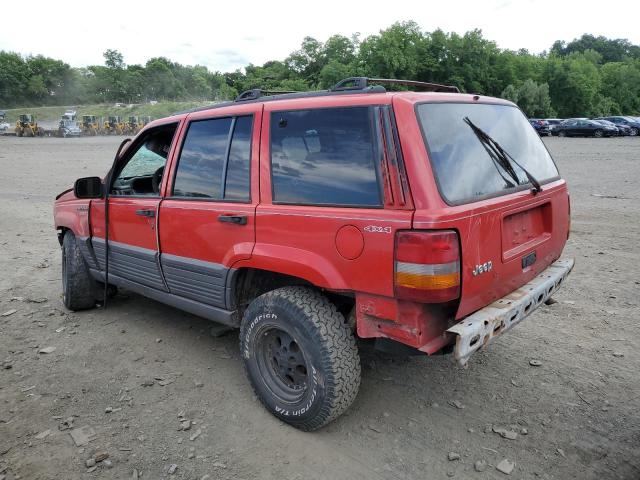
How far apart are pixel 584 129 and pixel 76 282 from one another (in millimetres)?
37492

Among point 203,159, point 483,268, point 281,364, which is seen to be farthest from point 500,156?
point 203,159

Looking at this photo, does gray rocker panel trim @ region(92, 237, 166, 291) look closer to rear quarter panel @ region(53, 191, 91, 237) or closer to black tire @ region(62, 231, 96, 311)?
rear quarter panel @ region(53, 191, 91, 237)

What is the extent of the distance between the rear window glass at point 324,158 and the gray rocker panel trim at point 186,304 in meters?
0.97

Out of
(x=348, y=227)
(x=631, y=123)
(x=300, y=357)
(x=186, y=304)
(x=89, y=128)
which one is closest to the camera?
(x=348, y=227)

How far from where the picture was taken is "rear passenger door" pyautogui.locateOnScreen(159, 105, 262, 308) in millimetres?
3137

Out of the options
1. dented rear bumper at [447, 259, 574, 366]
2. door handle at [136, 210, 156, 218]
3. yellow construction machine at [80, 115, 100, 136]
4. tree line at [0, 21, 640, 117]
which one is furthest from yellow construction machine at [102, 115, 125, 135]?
dented rear bumper at [447, 259, 574, 366]

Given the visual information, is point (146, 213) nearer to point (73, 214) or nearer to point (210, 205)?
A: point (210, 205)

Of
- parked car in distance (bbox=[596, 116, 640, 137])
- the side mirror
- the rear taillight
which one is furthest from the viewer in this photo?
parked car in distance (bbox=[596, 116, 640, 137])

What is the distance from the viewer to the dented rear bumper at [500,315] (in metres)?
2.42

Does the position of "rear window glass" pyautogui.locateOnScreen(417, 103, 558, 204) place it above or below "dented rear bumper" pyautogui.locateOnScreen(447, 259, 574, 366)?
above

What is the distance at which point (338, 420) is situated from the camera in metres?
3.05

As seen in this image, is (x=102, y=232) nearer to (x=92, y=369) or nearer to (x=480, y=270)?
(x=92, y=369)

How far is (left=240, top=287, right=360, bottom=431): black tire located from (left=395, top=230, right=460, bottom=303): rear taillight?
22.0 inches

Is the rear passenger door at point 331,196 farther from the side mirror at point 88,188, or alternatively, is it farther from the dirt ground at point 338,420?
the side mirror at point 88,188
